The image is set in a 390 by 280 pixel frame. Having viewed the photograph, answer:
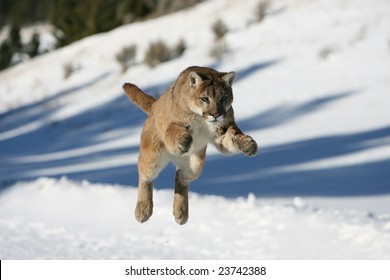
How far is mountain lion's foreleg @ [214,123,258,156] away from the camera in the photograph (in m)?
4.79

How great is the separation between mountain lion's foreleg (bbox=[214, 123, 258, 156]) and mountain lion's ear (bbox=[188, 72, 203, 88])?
0.36 m

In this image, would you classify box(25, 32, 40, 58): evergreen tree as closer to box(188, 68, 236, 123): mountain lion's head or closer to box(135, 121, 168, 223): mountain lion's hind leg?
box(135, 121, 168, 223): mountain lion's hind leg

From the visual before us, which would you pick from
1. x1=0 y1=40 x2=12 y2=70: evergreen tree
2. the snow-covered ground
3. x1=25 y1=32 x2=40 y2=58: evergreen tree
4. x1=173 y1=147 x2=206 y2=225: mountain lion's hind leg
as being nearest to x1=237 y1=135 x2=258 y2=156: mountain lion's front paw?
x1=173 y1=147 x2=206 y2=225: mountain lion's hind leg

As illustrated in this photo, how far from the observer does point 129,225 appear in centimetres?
1407

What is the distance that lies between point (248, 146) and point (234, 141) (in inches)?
6.3

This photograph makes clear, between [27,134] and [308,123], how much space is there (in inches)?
351

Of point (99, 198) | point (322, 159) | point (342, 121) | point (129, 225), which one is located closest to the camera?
A: point (129, 225)

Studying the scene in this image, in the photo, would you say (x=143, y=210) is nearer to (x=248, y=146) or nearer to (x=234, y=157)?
(x=248, y=146)

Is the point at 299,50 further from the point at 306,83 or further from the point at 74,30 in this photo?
the point at 74,30

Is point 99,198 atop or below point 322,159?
below

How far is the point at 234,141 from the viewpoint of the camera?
4.94 metres

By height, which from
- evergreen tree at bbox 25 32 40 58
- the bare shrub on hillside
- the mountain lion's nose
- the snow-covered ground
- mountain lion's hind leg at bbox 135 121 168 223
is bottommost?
the mountain lion's nose

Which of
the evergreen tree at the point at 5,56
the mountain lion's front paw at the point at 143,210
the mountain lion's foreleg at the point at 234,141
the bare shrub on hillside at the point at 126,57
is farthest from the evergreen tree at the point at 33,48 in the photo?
the mountain lion's foreleg at the point at 234,141

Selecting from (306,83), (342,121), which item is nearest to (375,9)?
(306,83)
